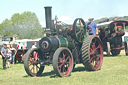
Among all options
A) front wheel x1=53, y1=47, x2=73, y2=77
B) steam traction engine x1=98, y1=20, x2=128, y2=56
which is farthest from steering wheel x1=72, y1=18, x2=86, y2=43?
steam traction engine x1=98, y1=20, x2=128, y2=56

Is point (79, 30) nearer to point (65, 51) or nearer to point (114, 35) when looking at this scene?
point (65, 51)

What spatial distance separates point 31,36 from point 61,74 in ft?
222

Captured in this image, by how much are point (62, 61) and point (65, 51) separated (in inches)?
14.7

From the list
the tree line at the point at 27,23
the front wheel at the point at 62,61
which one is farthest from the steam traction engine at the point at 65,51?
the tree line at the point at 27,23

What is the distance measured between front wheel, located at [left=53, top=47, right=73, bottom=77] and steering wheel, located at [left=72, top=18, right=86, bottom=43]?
88 cm

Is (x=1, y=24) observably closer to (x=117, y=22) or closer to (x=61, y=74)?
(x=117, y=22)

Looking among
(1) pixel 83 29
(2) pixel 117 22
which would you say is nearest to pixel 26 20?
(2) pixel 117 22

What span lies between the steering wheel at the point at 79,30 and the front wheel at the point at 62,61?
0.88 m

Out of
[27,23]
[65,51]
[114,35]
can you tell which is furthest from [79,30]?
[27,23]

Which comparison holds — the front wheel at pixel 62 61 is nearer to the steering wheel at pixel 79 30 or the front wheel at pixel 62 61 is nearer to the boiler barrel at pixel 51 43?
the boiler barrel at pixel 51 43

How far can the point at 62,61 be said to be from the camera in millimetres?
8289

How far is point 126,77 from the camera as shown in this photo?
7.61 m

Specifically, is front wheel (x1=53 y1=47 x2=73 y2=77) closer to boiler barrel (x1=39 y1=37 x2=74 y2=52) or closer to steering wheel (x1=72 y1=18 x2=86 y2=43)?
boiler barrel (x1=39 y1=37 x2=74 y2=52)

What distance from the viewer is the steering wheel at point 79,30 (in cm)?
913
